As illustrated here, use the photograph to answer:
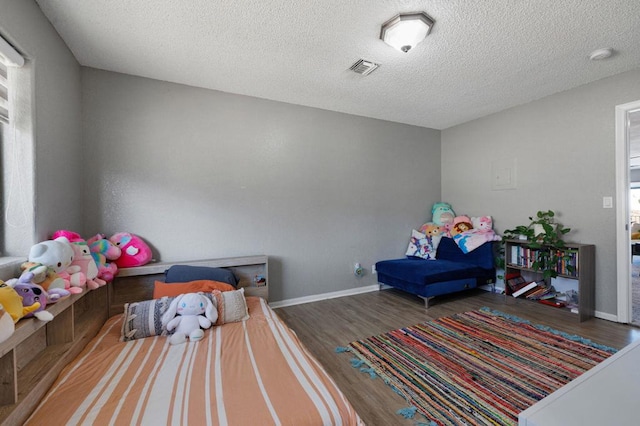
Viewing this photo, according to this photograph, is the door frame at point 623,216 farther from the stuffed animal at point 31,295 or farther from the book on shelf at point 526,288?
the stuffed animal at point 31,295

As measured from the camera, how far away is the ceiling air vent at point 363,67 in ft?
7.69

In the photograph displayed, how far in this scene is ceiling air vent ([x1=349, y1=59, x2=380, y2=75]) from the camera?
234 cm

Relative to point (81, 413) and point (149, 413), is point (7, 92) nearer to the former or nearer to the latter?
→ point (81, 413)

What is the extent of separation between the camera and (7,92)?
Answer: 1536mm

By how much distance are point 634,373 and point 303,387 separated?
1406 mm

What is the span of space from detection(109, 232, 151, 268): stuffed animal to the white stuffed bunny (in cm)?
77

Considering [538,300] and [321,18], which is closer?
[321,18]

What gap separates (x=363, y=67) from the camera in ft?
7.93

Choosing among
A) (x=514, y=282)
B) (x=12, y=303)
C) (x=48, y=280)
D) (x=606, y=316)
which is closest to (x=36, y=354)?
(x=48, y=280)

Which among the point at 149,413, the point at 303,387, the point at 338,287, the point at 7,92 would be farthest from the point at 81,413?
the point at 338,287

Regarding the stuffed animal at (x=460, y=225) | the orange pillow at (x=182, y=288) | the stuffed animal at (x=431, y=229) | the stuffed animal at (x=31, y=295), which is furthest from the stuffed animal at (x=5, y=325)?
the stuffed animal at (x=460, y=225)

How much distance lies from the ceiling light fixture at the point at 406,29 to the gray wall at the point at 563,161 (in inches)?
87.6

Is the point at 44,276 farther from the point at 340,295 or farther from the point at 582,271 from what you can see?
the point at 582,271

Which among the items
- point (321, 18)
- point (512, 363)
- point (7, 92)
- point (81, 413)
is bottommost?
point (512, 363)
